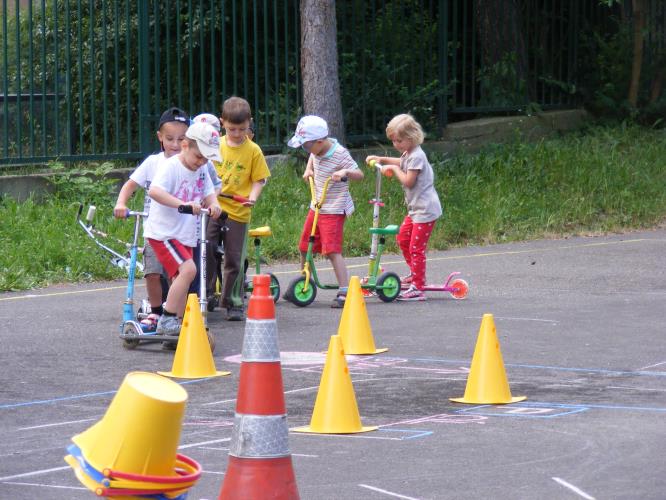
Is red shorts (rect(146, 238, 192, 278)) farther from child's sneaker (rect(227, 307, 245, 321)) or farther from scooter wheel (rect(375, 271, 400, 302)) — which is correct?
scooter wheel (rect(375, 271, 400, 302))

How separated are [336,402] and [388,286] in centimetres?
493

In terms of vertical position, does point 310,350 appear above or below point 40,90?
below

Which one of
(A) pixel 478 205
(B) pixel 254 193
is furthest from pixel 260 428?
(A) pixel 478 205

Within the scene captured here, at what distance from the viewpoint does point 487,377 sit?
22.9 ft

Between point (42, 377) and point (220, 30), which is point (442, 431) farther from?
point (220, 30)

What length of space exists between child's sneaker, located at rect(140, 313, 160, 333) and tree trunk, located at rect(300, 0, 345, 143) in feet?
29.2

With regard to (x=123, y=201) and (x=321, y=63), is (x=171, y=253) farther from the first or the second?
(x=321, y=63)

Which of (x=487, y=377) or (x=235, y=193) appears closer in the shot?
(x=487, y=377)

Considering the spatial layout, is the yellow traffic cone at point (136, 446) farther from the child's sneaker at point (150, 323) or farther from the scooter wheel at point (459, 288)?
the scooter wheel at point (459, 288)

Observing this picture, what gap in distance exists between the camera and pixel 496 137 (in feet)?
68.2

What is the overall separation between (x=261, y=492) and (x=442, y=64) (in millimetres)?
16268

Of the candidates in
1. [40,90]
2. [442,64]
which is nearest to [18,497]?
[40,90]

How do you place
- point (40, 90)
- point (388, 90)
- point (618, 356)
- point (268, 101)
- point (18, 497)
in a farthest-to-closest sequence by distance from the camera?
point (388, 90), point (268, 101), point (40, 90), point (618, 356), point (18, 497)

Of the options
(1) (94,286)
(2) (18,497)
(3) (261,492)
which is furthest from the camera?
(1) (94,286)
